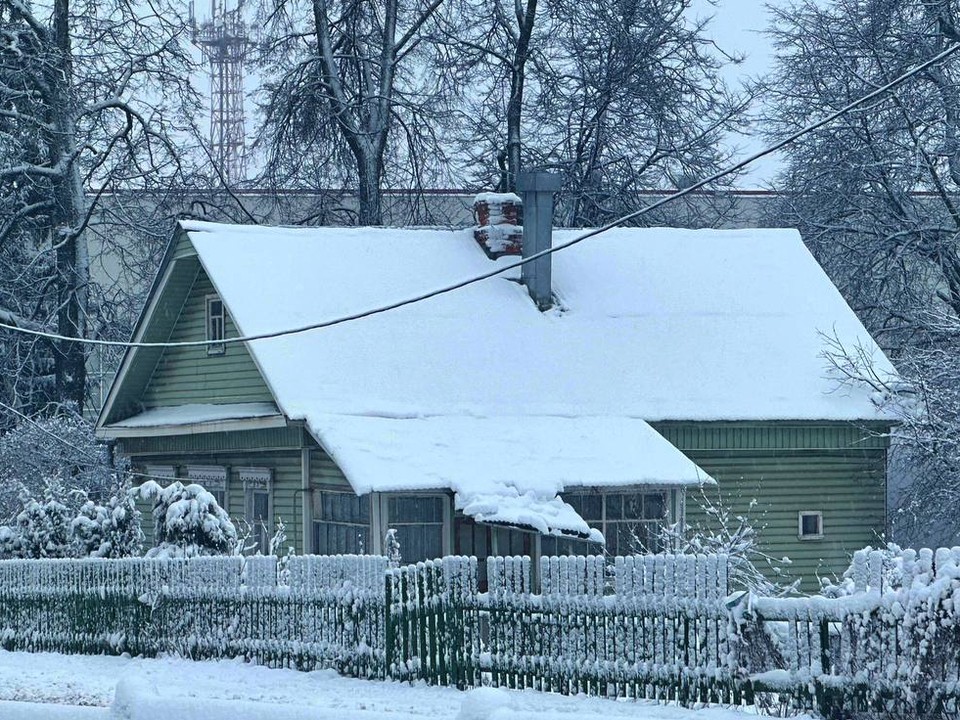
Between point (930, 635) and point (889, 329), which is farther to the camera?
point (889, 329)

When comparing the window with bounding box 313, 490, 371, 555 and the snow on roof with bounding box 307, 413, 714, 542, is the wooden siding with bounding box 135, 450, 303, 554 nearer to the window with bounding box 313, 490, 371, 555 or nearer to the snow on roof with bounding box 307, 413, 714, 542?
the window with bounding box 313, 490, 371, 555

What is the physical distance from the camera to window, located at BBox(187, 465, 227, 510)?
26125mm

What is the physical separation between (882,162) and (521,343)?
9370 mm

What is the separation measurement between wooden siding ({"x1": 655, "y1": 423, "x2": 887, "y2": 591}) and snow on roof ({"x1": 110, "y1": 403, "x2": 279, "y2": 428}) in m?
5.94

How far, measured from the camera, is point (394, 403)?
22.8 m

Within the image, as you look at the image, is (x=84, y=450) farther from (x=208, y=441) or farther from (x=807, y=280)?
(x=807, y=280)

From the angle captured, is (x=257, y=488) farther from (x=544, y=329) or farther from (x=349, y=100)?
(x=349, y=100)

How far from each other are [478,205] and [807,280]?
19.1 ft

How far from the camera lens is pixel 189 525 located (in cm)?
2000

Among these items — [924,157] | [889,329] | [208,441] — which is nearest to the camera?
[208,441]

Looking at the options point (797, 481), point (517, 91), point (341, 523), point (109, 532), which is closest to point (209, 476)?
point (109, 532)

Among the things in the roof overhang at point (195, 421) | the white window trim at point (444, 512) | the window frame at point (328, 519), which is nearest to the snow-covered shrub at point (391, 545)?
the white window trim at point (444, 512)

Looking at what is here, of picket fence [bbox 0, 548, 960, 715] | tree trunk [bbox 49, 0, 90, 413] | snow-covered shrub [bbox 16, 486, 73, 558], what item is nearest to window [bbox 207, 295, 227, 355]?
snow-covered shrub [bbox 16, 486, 73, 558]

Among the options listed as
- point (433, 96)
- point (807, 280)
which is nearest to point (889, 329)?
point (807, 280)
